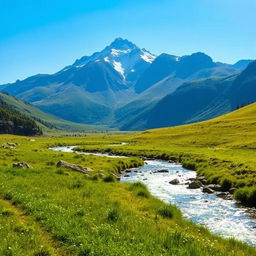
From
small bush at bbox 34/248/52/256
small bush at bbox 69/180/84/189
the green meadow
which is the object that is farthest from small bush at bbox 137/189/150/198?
small bush at bbox 34/248/52/256

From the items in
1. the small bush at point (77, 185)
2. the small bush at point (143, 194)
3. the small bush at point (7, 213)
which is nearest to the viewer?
the small bush at point (7, 213)

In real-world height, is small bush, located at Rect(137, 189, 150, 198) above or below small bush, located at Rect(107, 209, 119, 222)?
below

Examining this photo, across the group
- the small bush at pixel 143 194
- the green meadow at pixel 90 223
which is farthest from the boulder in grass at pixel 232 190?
the small bush at pixel 143 194

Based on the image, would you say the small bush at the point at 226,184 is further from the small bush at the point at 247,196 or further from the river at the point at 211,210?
the small bush at the point at 247,196

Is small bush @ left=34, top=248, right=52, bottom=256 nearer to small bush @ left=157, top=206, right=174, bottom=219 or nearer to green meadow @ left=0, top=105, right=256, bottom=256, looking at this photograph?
green meadow @ left=0, top=105, right=256, bottom=256

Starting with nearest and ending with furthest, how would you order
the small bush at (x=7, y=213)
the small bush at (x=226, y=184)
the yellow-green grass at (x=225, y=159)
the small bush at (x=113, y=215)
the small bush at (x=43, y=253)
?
the small bush at (x=43, y=253), the small bush at (x=113, y=215), the small bush at (x=7, y=213), the yellow-green grass at (x=225, y=159), the small bush at (x=226, y=184)

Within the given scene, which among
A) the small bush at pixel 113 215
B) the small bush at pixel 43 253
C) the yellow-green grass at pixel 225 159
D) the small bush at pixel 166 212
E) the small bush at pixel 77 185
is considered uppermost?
the small bush at pixel 43 253

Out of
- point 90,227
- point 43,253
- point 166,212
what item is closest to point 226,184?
point 166,212

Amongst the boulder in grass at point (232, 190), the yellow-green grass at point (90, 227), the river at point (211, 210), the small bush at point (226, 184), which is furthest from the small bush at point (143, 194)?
the small bush at point (226, 184)

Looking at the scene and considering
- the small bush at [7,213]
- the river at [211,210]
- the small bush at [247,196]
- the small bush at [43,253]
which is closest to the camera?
A: the small bush at [43,253]

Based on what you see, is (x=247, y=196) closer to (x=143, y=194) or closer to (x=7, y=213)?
(x=143, y=194)

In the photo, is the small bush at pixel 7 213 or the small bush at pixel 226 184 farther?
the small bush at pixel 226 184

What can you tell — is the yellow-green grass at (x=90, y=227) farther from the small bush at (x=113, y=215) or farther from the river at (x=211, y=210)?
the river at (x=211, y=210)

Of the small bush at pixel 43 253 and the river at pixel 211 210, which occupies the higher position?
the small bush at pixel 43 253
